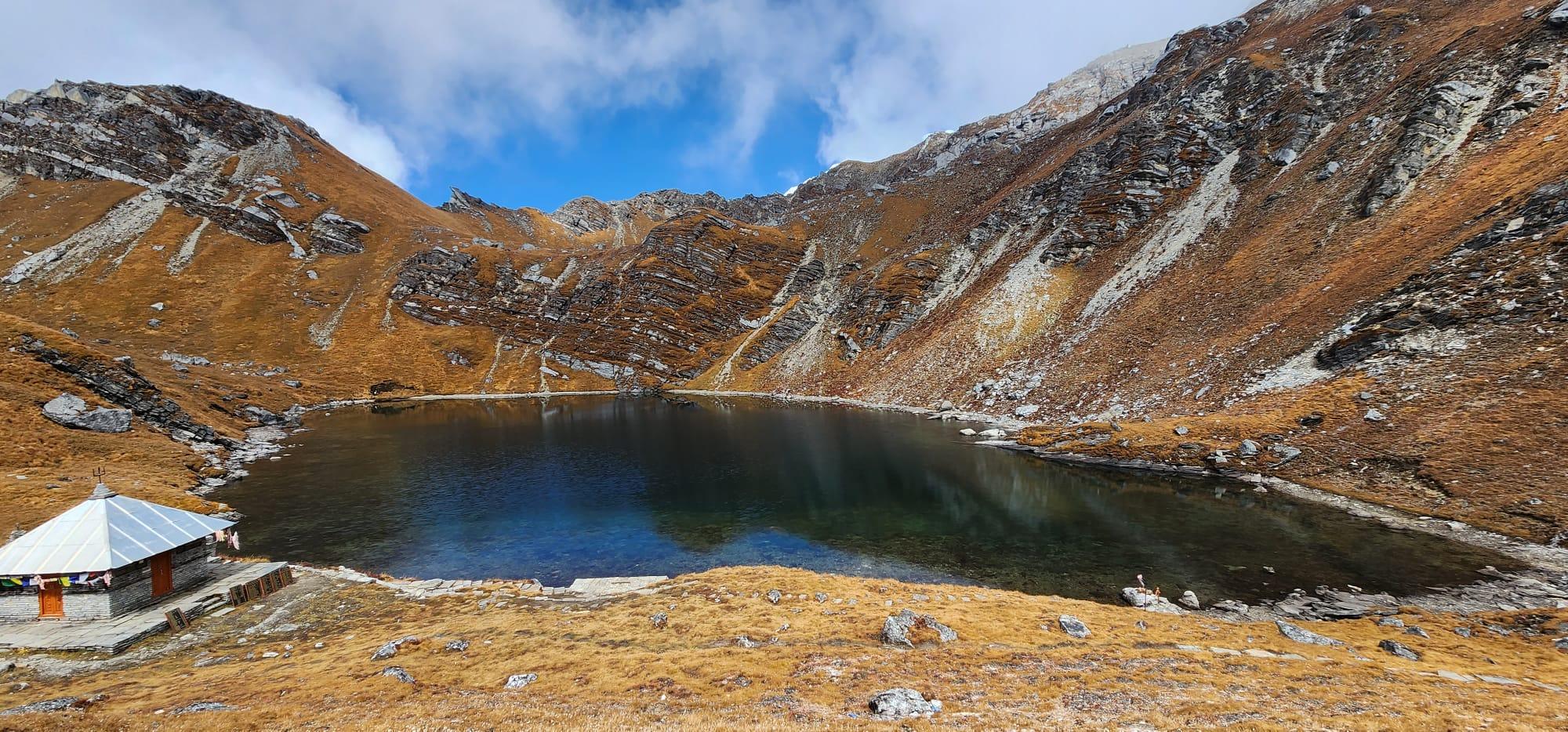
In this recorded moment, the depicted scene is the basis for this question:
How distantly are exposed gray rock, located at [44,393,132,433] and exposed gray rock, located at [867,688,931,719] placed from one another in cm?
7085

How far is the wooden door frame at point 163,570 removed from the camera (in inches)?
973

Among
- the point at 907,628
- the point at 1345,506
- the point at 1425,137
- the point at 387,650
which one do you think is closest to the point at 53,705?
the point at 387,650

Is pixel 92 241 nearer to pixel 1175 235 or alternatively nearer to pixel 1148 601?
pixel 1148 601

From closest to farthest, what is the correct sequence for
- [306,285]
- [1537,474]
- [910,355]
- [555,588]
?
[555,588] → [1537,474] → [910,355] → [306,285]

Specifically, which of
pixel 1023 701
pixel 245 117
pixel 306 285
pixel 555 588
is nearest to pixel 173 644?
pixel 555 588

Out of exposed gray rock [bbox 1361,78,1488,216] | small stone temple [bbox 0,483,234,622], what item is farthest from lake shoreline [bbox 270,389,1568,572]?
small stone temple [bbox 0,483,234,622]

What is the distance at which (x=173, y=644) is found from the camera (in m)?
21.4

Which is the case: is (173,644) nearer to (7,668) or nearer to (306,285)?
(7,668)

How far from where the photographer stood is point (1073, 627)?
73.3 ft

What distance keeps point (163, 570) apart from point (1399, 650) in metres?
49.9

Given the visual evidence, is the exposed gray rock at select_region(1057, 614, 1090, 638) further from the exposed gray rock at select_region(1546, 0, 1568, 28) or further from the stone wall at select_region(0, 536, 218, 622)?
the exposed gray rock at select_region(1546, 0, 1568, 28)

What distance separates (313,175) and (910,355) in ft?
680

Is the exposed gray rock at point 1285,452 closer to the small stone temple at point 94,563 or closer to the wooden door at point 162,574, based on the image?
the small stone temple at point 94,563

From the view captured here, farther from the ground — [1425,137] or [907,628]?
[1425,137]
